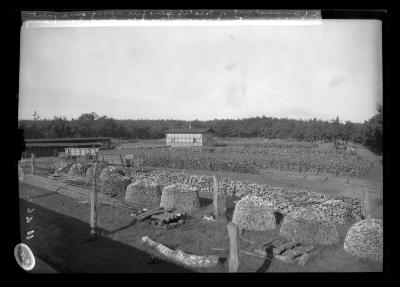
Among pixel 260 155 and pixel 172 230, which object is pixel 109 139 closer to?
pixel 172 230

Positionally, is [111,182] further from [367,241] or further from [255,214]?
[367,241]

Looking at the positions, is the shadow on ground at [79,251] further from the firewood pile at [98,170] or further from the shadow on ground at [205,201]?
the shadow on ground at [205,201]

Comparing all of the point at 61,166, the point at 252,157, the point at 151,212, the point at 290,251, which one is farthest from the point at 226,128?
the point at 61,166

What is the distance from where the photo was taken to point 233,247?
12.0ft

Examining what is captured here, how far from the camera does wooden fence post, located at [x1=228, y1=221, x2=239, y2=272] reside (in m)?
3.61

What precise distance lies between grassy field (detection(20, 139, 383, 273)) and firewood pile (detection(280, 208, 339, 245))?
13 cm

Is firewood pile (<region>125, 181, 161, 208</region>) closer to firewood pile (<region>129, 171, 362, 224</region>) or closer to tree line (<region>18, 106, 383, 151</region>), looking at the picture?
firewood pile (<region>129, 171, 362, 224</region>)

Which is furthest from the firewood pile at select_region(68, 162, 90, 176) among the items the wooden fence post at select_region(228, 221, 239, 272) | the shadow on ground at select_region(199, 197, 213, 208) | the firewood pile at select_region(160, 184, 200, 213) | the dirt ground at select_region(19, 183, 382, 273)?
the wooden fence post at select_region(228, 221, 239, 272)

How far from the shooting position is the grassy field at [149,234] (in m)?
3.84

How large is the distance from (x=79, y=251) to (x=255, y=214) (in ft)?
9.13

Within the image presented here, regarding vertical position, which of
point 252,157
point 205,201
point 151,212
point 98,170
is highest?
point 252,157

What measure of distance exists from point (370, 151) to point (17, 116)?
17.3ft
